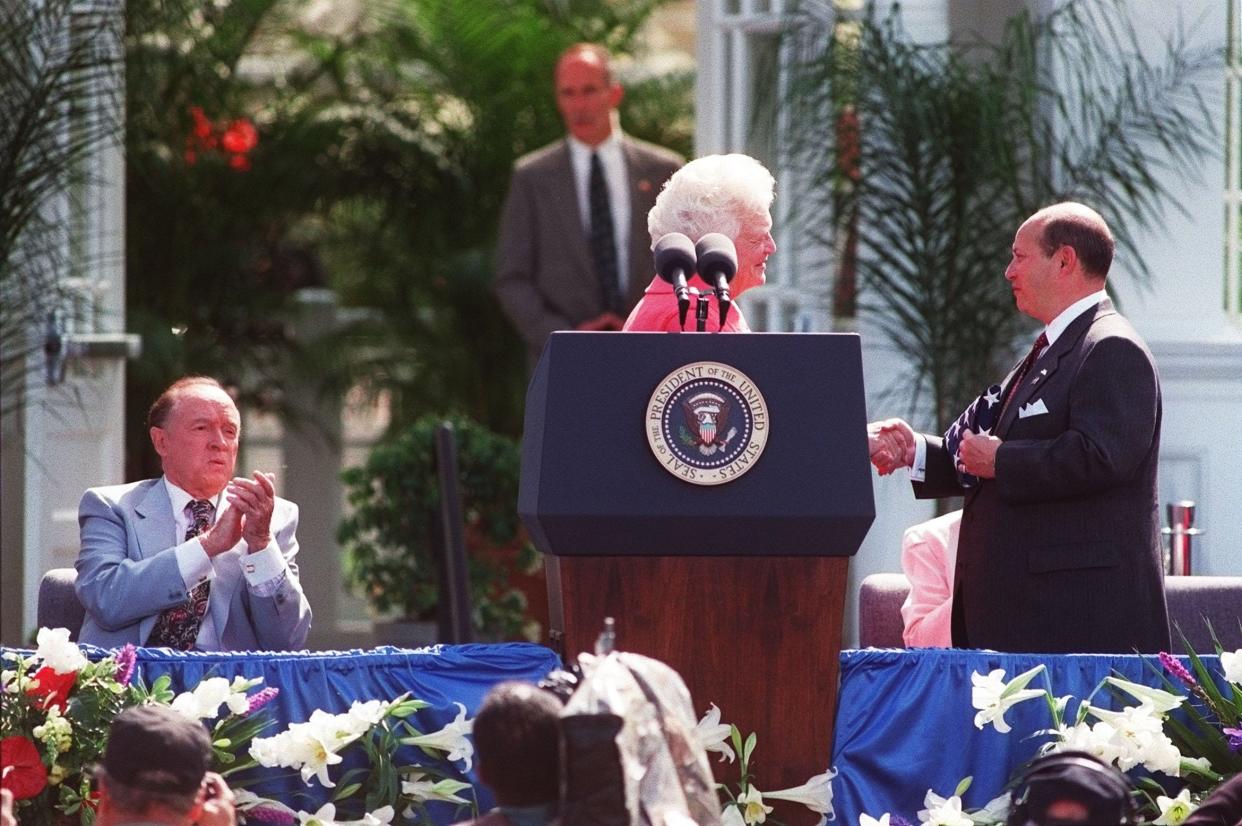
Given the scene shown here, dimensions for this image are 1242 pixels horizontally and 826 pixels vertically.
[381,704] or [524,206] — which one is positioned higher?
[524,206]

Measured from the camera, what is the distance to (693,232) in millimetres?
4383

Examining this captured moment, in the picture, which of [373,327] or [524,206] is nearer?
[524,206]

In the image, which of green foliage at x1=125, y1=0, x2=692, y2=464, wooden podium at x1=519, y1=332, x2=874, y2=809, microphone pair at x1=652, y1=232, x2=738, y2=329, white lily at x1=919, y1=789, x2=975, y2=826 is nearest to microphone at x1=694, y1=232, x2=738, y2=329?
microphone pair at x1=652, y1=232, x2=738, y2=329

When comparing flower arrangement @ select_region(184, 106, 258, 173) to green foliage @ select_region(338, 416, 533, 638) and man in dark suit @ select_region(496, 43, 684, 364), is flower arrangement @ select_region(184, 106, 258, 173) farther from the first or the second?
man in dark suit @ select_region(496, 43, 684, 364)

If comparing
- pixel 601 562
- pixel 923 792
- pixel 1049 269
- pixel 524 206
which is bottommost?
pixel 923 792

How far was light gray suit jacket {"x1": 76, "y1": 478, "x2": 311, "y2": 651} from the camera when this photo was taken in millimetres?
4316

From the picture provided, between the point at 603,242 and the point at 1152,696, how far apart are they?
176 inches

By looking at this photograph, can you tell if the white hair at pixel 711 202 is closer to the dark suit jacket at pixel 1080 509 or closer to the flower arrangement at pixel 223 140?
the dark suit jacket at pixel 1080 509

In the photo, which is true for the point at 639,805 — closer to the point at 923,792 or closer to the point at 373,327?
the point at 923,792

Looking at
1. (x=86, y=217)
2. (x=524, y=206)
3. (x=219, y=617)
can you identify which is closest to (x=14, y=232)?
(x=86, y=217)

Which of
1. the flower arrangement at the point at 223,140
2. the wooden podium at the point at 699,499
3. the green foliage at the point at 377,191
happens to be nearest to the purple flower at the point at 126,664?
the wooden podium at the point at 699,499

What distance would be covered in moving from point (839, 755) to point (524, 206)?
15.4ft

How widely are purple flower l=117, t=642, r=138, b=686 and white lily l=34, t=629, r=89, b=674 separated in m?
0.06

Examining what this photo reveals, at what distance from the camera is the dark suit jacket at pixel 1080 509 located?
4.29 meters
